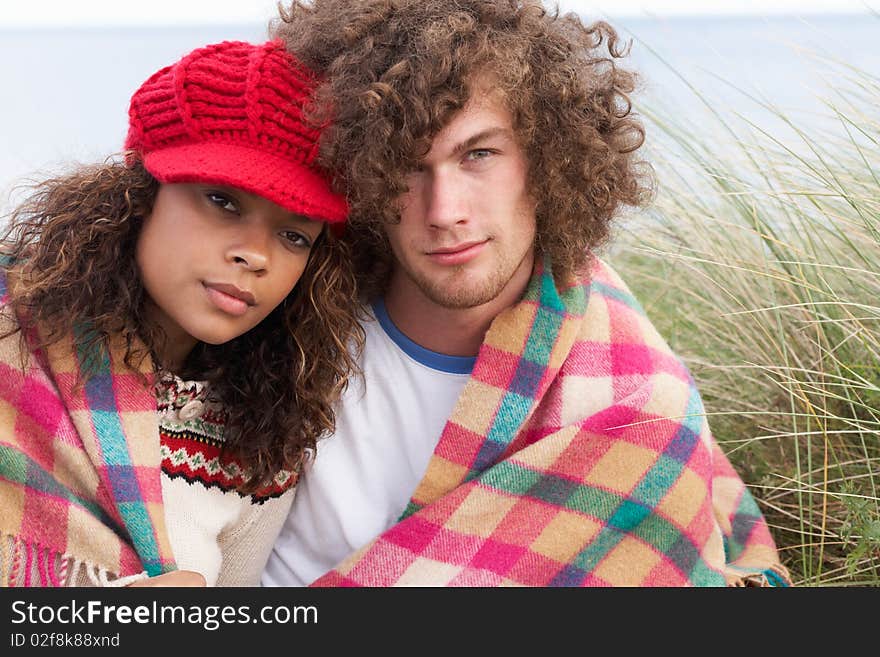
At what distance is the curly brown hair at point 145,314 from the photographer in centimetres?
229

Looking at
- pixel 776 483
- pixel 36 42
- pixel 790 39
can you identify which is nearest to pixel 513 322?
pixel 776 483

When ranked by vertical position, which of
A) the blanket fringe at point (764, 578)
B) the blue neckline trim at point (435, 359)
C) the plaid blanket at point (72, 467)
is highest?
the blue neckline trim at point (435, 359)

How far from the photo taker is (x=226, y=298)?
2225mm

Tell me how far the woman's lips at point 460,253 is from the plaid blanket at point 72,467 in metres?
0.74

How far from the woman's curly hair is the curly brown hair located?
0.23 m

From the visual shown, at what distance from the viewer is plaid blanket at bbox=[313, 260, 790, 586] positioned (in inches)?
97.6

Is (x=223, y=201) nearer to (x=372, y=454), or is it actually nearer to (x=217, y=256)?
(x=217, y=256)

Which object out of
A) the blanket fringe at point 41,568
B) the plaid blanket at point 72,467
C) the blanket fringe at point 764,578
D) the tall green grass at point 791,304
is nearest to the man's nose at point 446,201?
the tall green grass at point 791,304

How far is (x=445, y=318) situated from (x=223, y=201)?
0.70m

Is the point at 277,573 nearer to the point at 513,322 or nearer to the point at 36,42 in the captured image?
the point at 513,322

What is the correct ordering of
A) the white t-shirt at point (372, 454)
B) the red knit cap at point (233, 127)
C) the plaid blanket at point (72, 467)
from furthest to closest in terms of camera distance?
the white t-shirt at point (372, 454) → the plaid blanket at point (72, 467) → the red knit cap at point (233, 127)

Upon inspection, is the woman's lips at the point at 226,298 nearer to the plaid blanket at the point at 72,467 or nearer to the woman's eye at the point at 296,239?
the woman's eye at the point at 296,239

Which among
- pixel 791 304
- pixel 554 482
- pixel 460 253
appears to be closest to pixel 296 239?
pixel 460 253

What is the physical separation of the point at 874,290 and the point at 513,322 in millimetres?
1105
